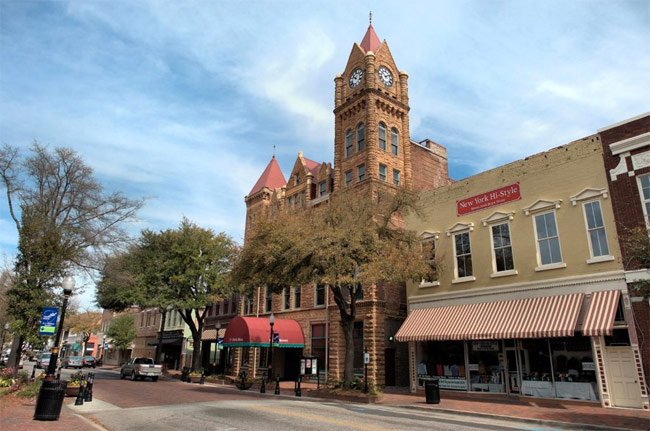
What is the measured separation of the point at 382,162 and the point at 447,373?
15447 mm

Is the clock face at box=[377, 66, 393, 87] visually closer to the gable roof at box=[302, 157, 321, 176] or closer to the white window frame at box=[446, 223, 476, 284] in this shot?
the gable roof at box=[302, 157, 321, 176]

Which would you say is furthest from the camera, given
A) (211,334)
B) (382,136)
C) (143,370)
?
(211,334)

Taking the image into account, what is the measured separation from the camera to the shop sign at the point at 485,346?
20.8 metres

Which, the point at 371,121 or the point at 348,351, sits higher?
the point at 371,121

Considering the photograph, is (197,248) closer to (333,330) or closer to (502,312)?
(333,330)

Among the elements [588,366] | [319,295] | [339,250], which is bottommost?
[588,366]

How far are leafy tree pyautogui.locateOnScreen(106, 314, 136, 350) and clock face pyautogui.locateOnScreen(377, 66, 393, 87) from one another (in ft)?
158

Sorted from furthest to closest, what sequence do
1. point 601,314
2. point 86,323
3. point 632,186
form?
point 86,323 → point 632,186 → point 601,314

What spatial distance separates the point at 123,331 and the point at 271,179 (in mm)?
32892

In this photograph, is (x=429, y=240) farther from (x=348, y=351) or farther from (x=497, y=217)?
(x=348, y=351)

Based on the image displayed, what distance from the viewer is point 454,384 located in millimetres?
21891

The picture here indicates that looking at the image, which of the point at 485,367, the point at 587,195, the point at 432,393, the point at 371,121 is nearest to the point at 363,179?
the point at 371,121

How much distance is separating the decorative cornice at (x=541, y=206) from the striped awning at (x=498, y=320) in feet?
12.2

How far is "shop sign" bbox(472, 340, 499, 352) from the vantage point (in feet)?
68.1
